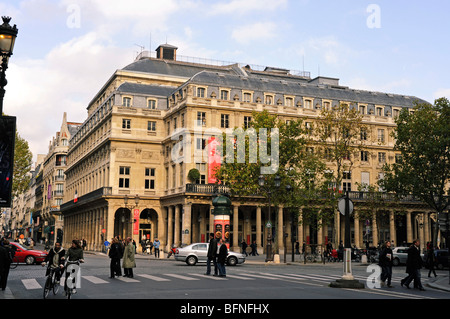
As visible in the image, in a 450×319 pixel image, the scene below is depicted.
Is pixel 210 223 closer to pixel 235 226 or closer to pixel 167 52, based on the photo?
pixel 235 226

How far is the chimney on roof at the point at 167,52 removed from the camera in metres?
85.0

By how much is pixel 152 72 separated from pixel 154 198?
21.0 meters

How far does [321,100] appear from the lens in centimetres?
6981

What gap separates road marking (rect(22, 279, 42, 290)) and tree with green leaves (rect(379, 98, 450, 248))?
36374 mm

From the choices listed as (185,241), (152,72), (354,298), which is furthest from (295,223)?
(354,298)

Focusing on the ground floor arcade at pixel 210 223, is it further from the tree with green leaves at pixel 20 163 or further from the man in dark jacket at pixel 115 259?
the man in dark jacket at pixel 115 259

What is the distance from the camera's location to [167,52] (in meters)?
85.5

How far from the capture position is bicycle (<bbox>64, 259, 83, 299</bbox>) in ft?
48.0

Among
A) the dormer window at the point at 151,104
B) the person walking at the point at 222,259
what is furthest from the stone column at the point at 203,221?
the person walking at the point at 222,259

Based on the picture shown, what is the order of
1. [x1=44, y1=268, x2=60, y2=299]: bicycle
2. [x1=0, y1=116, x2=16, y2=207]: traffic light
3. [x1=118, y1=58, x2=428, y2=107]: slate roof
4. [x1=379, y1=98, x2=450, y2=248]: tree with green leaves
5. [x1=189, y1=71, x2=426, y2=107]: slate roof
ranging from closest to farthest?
[x1=0, y1=116, x2=16, y2=207]: traffic light, [x1=44, y1=268, x2=60, y2=299]: bicycle, [x1=379, y1=98, x2=450, y2=248]: tree with green leaves, [x1=189, y1=71, x2=426, y2=107]: slate roof, [x1=118, y1=58, x2=428, y2=107]: slate roof

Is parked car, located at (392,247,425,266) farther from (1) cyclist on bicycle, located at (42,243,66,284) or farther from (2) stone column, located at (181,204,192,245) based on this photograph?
→ (1) cyclist on bicycle, located at (42,243,66,284)

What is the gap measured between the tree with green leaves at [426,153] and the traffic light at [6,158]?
41.0 meters

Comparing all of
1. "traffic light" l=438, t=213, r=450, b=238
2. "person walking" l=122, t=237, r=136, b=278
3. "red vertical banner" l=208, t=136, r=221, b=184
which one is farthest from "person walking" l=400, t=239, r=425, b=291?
"red vertical banner" l=208, t=136, r=221, b=184

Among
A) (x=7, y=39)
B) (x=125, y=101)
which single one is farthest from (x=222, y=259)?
(x=125, y=101)
